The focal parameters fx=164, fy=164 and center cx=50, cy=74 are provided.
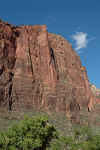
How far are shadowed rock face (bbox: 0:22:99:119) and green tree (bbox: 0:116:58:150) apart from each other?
72.4ft

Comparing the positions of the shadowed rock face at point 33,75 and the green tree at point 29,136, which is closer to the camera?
the green tree at point 29,136

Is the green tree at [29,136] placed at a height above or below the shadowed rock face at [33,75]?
below

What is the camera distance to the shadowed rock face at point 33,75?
147 feet

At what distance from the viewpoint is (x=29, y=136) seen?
18453mm

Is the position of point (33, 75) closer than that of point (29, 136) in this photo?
No

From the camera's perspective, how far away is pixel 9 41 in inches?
1988

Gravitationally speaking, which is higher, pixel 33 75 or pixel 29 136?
pixel 33 75

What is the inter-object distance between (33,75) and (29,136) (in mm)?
33546

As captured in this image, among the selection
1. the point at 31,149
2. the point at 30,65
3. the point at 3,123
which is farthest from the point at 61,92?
the point at 31,149

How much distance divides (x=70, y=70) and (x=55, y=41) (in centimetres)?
1335

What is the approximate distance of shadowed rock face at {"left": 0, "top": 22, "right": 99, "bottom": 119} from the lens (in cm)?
4475

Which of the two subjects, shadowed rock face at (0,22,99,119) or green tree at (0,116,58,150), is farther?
shadowed rock face at (0,22,99,119)

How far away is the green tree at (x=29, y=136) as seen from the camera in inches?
699

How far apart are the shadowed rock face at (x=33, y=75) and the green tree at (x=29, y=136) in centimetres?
2206
